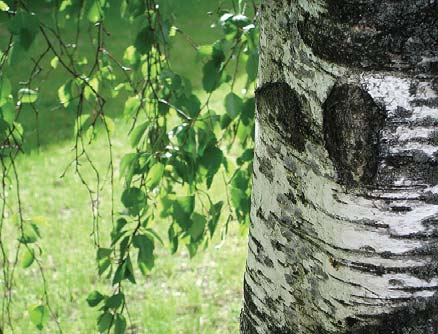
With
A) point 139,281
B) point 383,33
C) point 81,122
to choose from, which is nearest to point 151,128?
point 81,122

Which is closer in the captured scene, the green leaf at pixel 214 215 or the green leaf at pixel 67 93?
the green leaf at pixel 214 215

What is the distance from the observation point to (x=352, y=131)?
88 centimetres

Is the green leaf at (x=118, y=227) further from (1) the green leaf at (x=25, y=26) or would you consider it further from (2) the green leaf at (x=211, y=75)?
(1) the green leaf at (x=25, y=26)

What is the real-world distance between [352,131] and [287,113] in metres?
0.11

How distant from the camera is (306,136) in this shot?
0.93 meters

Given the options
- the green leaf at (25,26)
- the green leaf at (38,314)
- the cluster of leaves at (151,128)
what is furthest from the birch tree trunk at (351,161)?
the green leaf at (38,314)

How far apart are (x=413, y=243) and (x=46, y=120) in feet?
15.0

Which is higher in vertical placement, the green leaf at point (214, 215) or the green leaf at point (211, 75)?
the green leaf at point (211, 75)

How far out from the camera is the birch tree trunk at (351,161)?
839mm

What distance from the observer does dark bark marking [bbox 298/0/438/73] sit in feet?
2.68

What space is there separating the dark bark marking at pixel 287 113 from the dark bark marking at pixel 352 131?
0.04 m

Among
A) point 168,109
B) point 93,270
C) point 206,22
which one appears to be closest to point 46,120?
point 93,270

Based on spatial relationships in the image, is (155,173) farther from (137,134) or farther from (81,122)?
(81,122)

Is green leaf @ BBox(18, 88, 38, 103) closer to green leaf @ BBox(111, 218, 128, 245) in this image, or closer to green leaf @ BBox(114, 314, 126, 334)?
green leaf @ BBox(111, 218, 128, 245)
